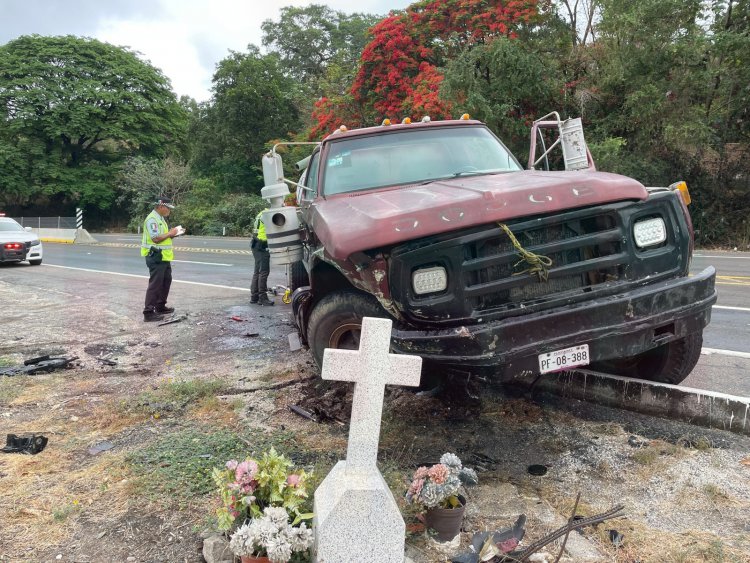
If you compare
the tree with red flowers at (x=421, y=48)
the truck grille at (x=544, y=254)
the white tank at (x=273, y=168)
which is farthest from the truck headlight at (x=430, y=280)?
the tree with red flowers at (x=421, y=48)

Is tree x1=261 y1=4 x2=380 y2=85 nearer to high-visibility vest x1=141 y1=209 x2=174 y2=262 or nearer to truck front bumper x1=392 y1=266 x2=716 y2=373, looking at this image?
high-visibility vest x1=141 y1=209 x2=174 y2=262

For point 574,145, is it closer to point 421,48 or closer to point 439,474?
point 439,474

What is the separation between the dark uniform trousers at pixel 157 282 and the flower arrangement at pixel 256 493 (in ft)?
19.8

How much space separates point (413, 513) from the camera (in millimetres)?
2895

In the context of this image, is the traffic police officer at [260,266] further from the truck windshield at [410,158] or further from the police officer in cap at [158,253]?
the truck windshield at [410,158]

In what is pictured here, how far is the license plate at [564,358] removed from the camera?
322 centimetres

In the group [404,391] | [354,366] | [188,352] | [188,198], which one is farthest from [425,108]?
[188,198]

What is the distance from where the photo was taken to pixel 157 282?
27.4 feet

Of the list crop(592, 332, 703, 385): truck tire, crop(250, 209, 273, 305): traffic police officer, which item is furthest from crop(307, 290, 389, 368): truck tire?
crop(250, 209, 273, 305): traffic police officer

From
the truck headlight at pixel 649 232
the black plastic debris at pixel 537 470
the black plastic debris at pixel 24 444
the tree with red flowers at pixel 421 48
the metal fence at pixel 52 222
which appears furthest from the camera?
the metal fence at pixel 52 222

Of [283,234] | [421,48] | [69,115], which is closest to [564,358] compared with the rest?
[283,234]

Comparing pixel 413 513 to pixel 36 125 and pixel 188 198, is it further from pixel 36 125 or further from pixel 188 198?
pixel 36 125

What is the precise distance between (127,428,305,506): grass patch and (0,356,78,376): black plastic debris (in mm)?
2537

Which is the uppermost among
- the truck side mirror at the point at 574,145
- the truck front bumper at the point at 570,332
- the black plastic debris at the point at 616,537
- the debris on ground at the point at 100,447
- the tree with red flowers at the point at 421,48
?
the tree with red flowers at the point at 421,48
